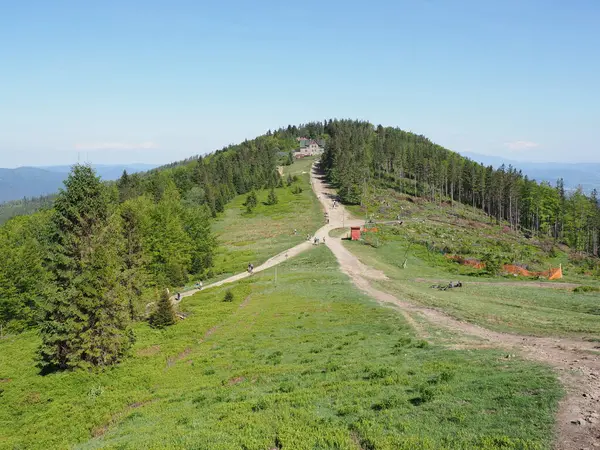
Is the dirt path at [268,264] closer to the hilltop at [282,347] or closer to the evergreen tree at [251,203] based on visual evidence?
the hilltop at [282,347]

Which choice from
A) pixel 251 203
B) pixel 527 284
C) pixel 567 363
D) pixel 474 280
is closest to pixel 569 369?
pixel 567 363

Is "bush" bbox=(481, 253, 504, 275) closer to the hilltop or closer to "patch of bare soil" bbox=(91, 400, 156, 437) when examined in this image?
the hilltop

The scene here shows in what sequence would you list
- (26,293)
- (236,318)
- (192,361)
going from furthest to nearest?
(26,293)
(236,318)
(192,361)

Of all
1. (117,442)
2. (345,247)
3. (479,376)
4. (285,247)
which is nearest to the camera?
(117,442)

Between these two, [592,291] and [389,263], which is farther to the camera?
[389,263]

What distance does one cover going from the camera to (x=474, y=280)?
49812 millimetres

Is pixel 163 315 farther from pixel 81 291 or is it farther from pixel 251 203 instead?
pixel 251 203

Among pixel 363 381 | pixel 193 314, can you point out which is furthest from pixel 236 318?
pixel 363 381

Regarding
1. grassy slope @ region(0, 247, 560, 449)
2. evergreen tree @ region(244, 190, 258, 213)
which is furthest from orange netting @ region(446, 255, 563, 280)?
evergreen tree @ region(244, 190, 258, 213)

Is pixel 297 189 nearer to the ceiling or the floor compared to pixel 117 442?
nearer to the ceiling

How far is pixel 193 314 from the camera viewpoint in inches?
1624

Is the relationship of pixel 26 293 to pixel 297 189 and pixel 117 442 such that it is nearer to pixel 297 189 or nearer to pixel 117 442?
pixel 117 442

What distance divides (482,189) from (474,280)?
95.3 metres

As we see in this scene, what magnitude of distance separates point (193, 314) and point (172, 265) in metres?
20.4
